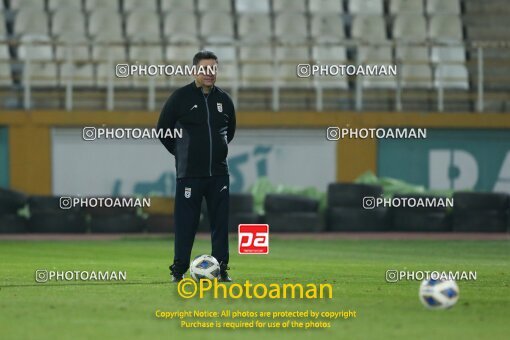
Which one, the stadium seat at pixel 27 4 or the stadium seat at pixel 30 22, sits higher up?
the stadium seat at pixel 27 4

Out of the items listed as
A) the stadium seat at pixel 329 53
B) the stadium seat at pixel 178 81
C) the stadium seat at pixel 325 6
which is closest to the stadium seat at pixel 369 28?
the stadium seat at pixel 325 6

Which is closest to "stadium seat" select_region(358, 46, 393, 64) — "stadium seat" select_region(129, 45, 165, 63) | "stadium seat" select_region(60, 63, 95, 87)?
"stadium seat" select_region(129, 45, 165, 63)

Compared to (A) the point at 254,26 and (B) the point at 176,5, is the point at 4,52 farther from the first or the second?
(A) the point at 254,26

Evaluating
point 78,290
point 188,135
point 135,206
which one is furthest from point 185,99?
point 135,206

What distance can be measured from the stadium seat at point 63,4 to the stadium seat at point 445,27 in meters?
7.88

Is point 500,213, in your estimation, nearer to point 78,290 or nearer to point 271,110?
point 271,110

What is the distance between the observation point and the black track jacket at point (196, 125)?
12.2 metres

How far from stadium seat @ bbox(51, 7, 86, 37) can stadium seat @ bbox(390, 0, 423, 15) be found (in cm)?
705

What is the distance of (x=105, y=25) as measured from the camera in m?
29.1

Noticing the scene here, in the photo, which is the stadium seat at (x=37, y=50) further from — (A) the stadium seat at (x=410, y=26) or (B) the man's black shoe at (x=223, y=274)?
(B) the man's black shoe at (x=223, y=274)

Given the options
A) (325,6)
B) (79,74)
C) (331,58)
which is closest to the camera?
(79,74)

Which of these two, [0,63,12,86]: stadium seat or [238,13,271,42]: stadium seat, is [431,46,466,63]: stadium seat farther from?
[0,63,12,86]: stadium seat

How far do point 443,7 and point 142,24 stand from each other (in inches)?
272

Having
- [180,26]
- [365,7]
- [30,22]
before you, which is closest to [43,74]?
[30,22]
